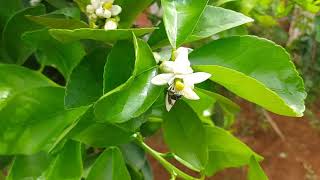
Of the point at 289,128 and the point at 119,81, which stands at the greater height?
the point at 119,81

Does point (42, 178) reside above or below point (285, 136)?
above

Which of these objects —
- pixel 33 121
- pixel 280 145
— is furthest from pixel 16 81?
pixel 280 145

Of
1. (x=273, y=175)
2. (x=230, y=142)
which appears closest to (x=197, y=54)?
(x=230, y=142)

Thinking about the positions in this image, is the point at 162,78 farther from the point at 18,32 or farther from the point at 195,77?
the point at 18,32

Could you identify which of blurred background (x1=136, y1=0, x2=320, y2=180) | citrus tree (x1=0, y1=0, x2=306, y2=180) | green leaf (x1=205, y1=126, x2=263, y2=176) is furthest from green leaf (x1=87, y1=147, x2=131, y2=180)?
blurred background (x1=136, y1=0, x2=320, y2=180)

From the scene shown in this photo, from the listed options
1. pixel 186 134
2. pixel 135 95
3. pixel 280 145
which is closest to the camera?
pixel 135 95

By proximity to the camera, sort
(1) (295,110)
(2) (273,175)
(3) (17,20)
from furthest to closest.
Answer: (2) (273,175) → (3) (17,20) → (1) (295,110)

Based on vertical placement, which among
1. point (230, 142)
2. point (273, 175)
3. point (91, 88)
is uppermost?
point (91, 88)

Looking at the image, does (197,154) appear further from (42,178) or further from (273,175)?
(273,175)
